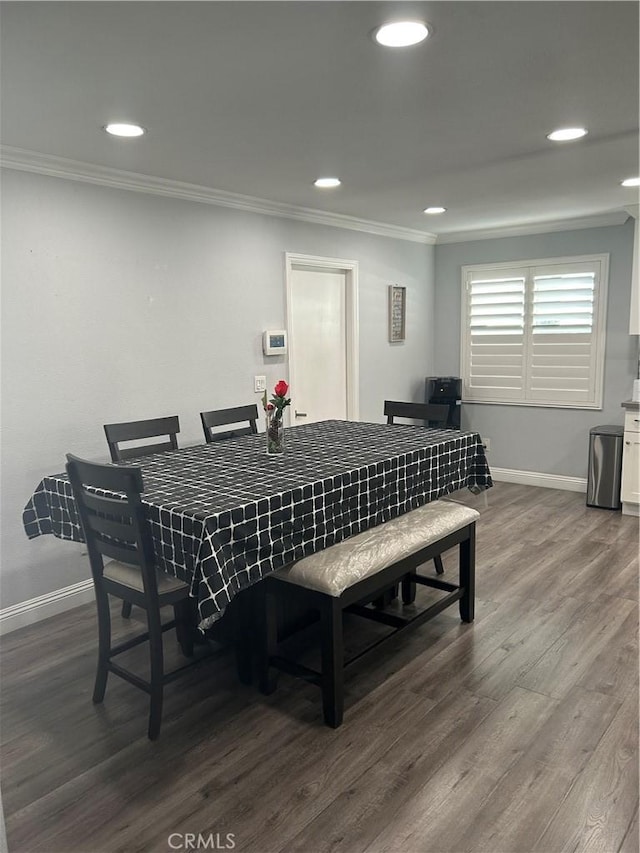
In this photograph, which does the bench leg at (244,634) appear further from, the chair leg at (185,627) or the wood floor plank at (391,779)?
the wood floor plank at (391,779)

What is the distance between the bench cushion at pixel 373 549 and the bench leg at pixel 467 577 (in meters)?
0.13

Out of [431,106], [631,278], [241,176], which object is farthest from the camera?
[631,278]

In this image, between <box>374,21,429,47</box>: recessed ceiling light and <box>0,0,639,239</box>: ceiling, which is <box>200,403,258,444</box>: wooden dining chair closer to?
<box>0,0,639,239</box>: ceiling

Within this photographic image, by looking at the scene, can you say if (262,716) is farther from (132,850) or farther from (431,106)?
(431,106)

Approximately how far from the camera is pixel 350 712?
2482 millimetres

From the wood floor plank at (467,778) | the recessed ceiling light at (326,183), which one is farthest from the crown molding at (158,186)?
the wood floor plank at (467,778)

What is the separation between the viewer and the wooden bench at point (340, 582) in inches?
93.5

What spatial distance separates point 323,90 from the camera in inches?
88.7

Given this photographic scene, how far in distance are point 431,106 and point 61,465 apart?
2528 millimetres

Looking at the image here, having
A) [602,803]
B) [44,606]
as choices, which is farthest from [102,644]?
[602,803]

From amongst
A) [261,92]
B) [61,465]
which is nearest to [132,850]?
[61,465]

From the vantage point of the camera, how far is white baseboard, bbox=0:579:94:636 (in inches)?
127

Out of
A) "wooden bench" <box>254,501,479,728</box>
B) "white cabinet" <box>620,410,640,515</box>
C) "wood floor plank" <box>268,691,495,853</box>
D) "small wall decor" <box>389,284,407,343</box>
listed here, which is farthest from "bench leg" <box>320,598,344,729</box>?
"small wall decor" <box>389,284,407,343</box>

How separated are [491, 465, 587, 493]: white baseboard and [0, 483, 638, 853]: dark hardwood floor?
95.5 inches
